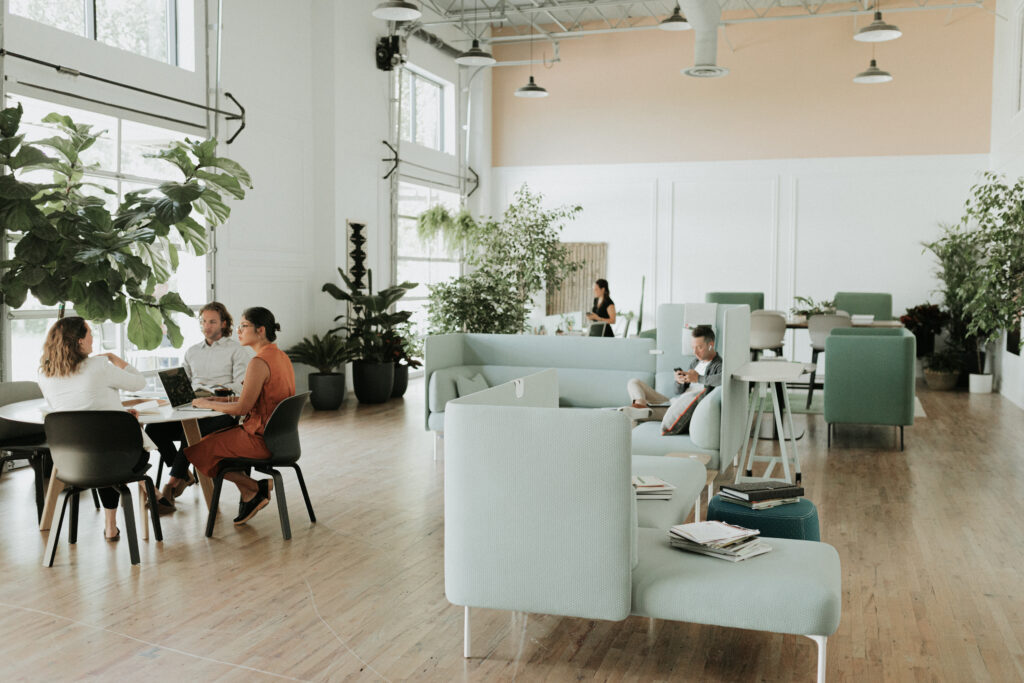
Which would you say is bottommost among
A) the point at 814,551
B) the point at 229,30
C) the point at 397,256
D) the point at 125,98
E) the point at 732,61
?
the point at 814,551

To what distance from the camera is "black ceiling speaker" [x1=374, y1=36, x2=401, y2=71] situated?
1141 centimetres

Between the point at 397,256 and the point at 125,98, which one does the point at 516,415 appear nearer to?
the point at 125,98

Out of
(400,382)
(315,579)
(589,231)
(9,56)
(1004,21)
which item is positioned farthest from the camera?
(589,231)

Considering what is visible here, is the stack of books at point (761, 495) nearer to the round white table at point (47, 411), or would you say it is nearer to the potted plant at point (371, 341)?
the round white table at point (47, 411)

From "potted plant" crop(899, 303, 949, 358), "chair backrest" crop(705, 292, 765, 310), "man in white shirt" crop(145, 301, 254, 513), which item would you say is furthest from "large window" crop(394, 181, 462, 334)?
"potted plant" crop(899, 303, 949, 358)

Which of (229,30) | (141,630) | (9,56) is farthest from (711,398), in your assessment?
Answer: (229,30)

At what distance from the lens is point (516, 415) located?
3.25 metres

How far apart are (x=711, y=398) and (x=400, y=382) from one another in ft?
18.8

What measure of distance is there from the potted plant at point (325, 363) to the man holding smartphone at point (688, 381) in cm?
415

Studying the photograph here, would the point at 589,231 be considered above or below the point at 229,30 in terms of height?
below

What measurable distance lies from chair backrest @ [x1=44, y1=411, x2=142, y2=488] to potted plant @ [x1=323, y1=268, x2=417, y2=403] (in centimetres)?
576

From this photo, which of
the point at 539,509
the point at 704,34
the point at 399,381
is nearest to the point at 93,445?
the point at 539,509

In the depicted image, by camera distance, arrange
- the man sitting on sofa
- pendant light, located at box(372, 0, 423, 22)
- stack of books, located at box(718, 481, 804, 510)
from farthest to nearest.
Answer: pendant light, located at box(372, 0, 423, 22) → the man sitting on sofa → stack of books, located at box(718, 481, 804, 510)

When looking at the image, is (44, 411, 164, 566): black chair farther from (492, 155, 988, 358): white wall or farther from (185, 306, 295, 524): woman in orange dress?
(492, 155, 988, 358): white wall
